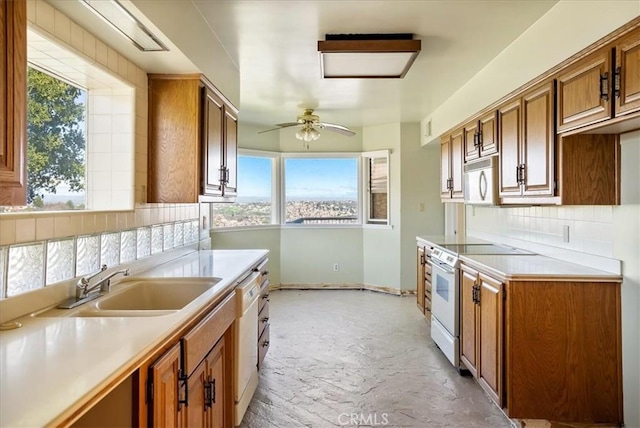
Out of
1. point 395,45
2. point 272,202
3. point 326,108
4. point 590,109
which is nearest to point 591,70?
point 590,109

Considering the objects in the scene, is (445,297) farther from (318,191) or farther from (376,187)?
(318,191)

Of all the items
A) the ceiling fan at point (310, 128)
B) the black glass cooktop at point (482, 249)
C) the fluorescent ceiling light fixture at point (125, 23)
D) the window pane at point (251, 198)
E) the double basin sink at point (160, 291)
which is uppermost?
the ceiling fan at point (310, 128)

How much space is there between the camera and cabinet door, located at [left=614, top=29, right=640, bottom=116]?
163cm

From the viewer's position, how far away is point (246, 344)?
93.4 inches

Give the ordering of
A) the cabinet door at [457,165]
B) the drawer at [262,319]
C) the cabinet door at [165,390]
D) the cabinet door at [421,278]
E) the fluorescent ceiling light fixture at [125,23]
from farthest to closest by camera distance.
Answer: the cabinet door at [421,278] → the cabinet door at [457,165] → the drawer at [262,319] → the fluorescent ceiling light fixture at [125,23] → the cabinet door at [165,390]

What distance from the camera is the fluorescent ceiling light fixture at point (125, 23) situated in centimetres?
162

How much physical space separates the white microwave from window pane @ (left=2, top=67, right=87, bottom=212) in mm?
2828

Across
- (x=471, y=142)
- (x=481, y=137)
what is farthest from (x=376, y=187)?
(x=481, y=137)

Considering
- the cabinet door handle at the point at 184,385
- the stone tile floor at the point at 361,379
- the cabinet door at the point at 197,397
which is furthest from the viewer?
the stone tile floor at the point at 361,379

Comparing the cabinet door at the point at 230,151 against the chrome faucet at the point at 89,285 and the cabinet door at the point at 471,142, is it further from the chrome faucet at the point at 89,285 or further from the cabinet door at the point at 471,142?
the cabinet door at the point at 471,142

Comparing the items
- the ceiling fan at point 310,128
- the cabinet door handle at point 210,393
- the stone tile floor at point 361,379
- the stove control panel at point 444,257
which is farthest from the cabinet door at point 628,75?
the ceiling fan at point 310,128

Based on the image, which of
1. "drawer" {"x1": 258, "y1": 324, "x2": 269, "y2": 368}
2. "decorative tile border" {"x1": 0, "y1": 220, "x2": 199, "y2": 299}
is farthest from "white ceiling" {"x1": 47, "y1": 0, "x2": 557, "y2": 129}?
"drawer" {"x1": 258, "y1": 324, "x2": 269, "y2": 368}

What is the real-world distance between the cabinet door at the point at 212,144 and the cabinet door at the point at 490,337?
6.42 feet

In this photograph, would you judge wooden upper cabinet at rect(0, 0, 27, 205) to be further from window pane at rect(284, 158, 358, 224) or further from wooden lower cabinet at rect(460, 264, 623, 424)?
window pane at rect(284, 158, 358, 224)
